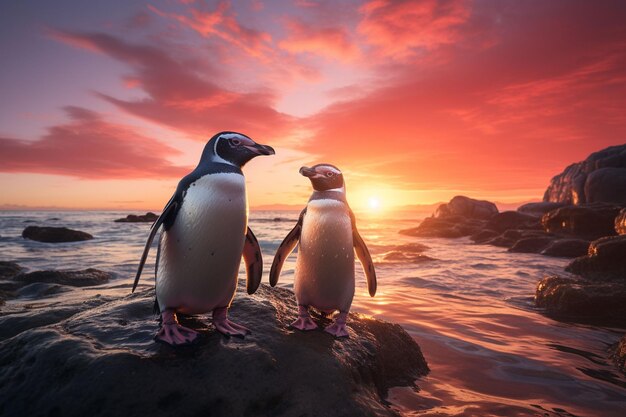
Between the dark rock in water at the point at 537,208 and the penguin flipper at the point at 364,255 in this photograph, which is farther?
the dark rock in water at the point at 537,208

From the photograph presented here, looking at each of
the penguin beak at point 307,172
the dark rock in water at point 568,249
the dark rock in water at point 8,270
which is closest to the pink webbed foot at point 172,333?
the penguin beak at point 307,172

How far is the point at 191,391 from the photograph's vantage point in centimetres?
242

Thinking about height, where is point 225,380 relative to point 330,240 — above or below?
below

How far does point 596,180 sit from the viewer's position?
31328 millimetres

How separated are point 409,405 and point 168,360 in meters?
2.13

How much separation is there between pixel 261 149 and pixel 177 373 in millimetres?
1806

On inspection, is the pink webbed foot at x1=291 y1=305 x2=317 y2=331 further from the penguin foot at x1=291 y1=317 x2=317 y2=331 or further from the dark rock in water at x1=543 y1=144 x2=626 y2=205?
the dark rock in water at x1=543 y1=144 x2=626 y2=205

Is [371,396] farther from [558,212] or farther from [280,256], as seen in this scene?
[558,212]

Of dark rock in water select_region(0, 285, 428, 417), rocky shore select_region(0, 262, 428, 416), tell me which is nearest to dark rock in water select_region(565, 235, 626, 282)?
rocky shore select_region(0, 262, 428, 416)

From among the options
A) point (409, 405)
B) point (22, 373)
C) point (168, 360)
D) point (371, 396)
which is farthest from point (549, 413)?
point (22, 373)

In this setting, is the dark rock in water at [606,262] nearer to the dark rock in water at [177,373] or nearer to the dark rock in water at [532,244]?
the dark rock in water at [532,244]

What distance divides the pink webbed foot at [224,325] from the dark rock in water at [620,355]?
441 centimetres

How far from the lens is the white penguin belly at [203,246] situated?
2.97 metres

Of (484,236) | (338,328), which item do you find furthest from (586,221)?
(338,328)
